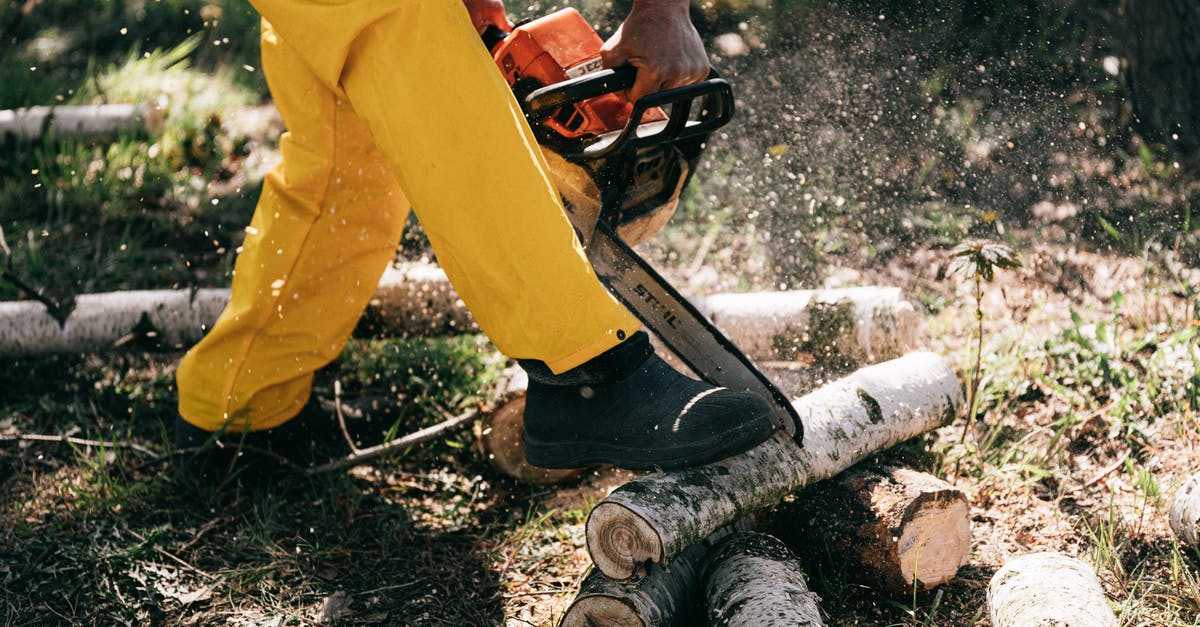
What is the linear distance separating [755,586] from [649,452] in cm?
33

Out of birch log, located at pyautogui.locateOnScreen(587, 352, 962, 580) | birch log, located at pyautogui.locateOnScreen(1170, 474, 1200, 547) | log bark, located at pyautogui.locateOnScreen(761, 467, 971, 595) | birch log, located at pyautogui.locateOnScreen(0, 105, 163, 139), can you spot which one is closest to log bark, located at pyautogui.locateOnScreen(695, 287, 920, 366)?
birch log, located at pyautogui.locateOnScreen(587, 352, 962, 580)

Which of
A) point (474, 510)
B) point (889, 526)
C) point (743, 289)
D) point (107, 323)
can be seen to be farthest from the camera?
point (743, 289)

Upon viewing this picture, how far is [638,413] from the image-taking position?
1.99 metres

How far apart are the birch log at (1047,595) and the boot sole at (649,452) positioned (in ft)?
1.84

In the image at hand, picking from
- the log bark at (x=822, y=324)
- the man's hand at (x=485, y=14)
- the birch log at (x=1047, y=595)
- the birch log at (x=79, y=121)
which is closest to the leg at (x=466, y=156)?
the man's hand at (x=485, y=14)

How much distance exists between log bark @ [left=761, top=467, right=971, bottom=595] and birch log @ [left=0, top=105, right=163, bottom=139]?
11.8 feet

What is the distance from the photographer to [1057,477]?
104 inches

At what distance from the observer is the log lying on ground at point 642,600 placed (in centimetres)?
189

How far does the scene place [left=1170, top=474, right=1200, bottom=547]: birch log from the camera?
2215mm

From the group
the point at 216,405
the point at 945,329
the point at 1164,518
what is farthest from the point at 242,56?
the point at 1164,518

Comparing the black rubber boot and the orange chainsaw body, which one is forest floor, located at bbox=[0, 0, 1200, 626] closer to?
the black rubber boot

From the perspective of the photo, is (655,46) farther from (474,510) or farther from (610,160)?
(474,510)

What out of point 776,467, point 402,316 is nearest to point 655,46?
point 776,467

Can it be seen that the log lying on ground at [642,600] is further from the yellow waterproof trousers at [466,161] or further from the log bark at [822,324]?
the log bark at [822,324]
